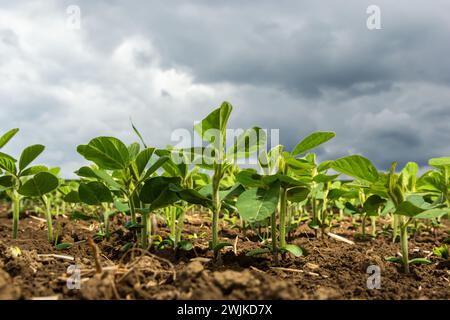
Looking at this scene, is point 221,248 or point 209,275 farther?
point 221,248

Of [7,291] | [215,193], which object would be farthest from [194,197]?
[7,291]

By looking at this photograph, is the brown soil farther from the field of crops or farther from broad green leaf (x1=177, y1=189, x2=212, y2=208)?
broad green leaf (x1=177, y1=189, x2=212, y2=208)

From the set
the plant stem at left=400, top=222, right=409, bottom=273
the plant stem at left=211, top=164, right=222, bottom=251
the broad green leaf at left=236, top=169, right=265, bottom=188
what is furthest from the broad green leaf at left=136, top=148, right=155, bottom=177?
the plant stem at left=400, top=222, right=409, bottom=273

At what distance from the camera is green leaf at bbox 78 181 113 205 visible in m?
2.68

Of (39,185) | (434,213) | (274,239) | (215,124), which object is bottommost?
(274,239)

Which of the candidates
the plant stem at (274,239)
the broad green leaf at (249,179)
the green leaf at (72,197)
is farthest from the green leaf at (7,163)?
the plant stem at (274,239)

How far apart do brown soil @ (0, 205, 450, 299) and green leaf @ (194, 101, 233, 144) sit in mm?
600

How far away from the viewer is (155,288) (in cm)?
167

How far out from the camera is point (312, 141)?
220 centimetres

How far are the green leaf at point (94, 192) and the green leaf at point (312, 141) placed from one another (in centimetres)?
119

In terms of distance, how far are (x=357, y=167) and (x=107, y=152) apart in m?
1.29

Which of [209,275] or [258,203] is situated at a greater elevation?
[258,203]

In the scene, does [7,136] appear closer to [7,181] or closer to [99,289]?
[7,181]
